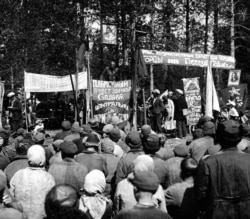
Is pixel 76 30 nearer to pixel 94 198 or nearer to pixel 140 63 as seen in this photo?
pixel 140 63

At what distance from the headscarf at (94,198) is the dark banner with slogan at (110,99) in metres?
9.36

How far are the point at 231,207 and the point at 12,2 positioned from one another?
27.9 m

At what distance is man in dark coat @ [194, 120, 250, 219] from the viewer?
14.5 feet

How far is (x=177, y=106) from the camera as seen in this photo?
16484 millimetres

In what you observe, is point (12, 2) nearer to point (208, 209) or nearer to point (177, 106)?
point (177, 106)

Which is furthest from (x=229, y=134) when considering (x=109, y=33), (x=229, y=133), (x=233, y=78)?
(x=233, y=78)

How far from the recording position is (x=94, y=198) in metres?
4.75

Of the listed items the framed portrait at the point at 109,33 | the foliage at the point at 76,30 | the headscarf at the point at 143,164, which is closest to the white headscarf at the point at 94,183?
the headscarf at the point at 143,164

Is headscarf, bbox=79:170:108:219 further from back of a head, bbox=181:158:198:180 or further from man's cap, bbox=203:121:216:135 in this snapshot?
man's cap, bbox=203:121:216:135

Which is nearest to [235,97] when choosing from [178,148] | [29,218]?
[178,148]

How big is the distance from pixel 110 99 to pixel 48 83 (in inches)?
147

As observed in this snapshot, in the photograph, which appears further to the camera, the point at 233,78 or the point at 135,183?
the point at 233,78

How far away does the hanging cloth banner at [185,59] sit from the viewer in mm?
14852

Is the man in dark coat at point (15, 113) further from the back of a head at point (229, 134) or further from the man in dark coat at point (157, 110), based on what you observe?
the back of a head at point (229, 134)
